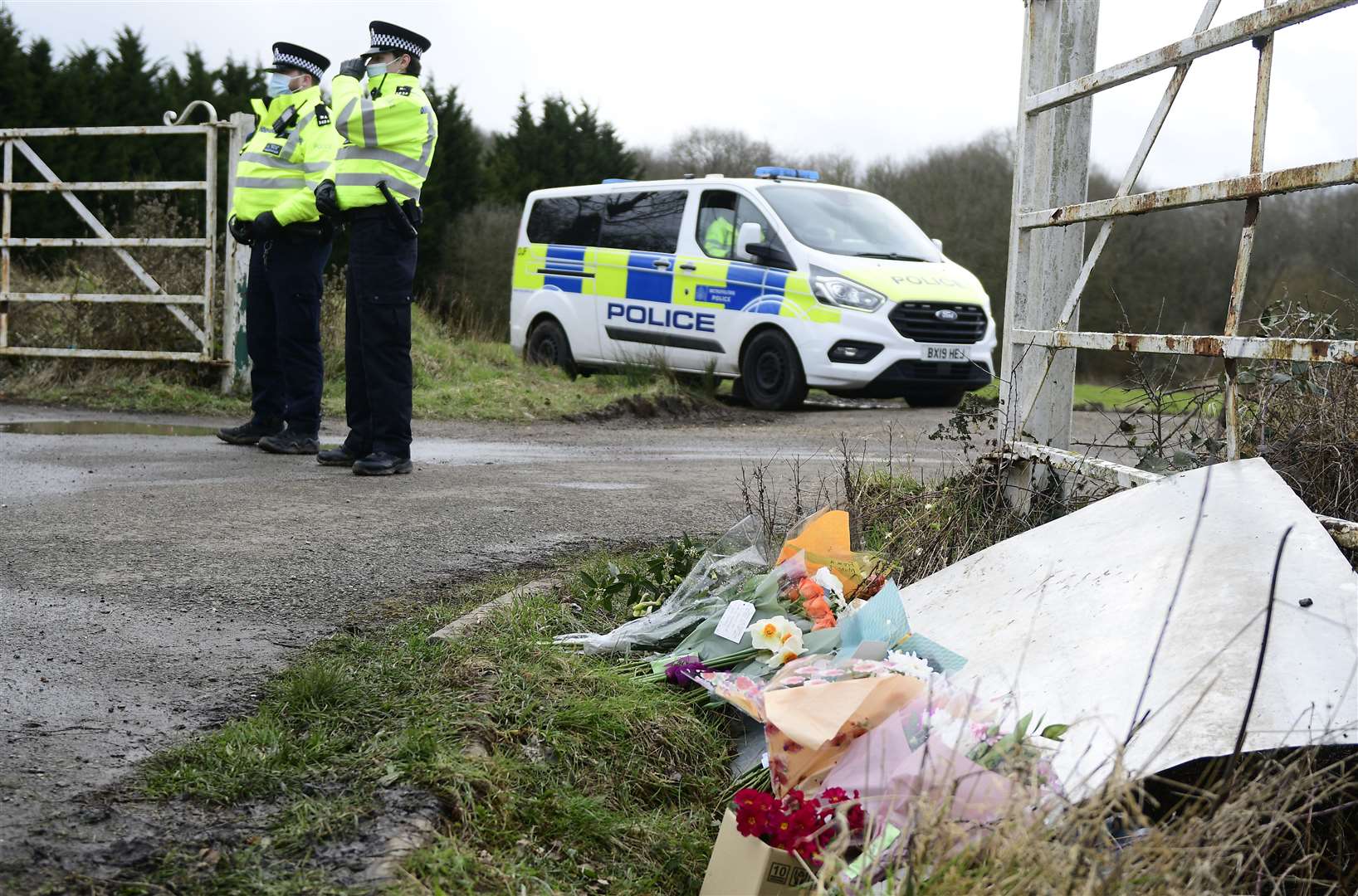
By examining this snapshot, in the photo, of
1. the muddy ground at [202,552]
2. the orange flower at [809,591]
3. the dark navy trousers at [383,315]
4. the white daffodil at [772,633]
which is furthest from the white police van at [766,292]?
the white daffodil at [772,633]

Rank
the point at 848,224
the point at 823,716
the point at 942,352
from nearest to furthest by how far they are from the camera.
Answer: the point at 823,716, the point at 942,352, the point at 848,224

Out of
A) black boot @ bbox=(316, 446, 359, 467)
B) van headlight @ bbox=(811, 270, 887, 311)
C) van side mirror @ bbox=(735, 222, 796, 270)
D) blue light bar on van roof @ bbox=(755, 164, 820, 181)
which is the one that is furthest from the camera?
blue light bar on van roof @ bbox=(755, 164, 820, 181)

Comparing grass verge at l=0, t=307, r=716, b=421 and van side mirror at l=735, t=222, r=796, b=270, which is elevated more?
van side mirror at l=735, t=222, r=796, b=270

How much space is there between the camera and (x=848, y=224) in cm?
1147

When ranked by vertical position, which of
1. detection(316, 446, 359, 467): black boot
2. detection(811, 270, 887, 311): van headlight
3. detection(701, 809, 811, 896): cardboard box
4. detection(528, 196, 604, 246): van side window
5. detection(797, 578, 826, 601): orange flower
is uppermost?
detection(528, 196, 604, 246): van side window

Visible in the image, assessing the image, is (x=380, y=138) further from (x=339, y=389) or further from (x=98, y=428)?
(x=339, y=389)

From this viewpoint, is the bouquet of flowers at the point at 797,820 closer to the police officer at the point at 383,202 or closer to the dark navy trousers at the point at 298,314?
the police officer at the point at 383,202

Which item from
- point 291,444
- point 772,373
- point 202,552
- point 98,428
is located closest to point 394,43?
point 291,444

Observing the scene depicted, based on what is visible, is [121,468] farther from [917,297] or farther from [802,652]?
[917,297]

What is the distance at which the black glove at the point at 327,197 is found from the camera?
6.29 metres

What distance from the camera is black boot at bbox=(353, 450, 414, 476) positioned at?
6.29m

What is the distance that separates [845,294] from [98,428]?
5596 millimetres

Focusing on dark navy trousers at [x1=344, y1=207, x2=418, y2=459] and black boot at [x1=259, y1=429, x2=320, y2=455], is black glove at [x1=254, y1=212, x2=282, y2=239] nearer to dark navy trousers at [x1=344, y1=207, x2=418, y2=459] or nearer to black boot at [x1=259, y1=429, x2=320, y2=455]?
dark navy trousers at [x1=344, y1=207, x2=418, y2=459]

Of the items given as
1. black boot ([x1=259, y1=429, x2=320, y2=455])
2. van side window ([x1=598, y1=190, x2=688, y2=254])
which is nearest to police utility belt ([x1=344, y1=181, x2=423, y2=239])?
black boot ([x1=259, y1=429, x2=320, y2=455])
